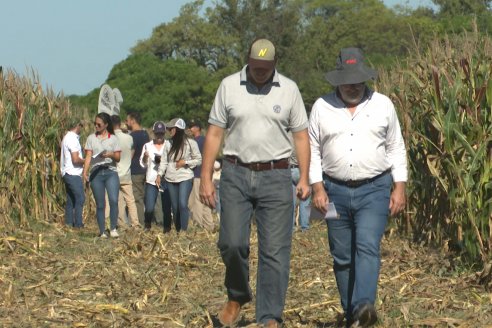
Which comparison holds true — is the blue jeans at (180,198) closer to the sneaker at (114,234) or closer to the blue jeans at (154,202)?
the blue jeans at (154,202)

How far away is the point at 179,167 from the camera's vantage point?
1647 cm

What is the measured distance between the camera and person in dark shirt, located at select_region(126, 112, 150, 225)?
19.2 metres

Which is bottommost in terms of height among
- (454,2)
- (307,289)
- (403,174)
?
(307,289)

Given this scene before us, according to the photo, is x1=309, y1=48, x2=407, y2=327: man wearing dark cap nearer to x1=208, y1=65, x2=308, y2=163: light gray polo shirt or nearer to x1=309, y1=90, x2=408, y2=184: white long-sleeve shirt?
x1=309, y1=90, x2=408, y2=184: white long-sleeve shirt

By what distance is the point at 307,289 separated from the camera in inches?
436

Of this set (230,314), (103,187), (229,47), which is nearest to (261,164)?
(230,314)

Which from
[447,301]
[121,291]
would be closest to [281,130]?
[447,301]

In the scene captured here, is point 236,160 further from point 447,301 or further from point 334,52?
point 334,52

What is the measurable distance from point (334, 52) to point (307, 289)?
7147 cm

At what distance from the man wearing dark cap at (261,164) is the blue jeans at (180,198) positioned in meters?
8.19

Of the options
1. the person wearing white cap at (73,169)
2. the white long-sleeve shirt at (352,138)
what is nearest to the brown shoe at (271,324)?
the white long-sleeve shirt at (352,138)

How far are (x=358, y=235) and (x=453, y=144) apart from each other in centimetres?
364

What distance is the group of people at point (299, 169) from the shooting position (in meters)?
8.23

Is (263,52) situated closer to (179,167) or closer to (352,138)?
(352,138)
